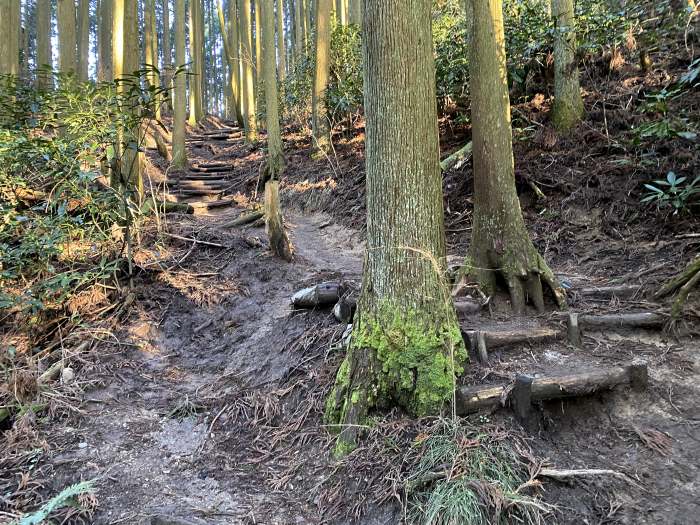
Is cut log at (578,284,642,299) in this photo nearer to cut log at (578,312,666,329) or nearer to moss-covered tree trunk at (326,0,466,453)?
cut log at (578,312,666,329)

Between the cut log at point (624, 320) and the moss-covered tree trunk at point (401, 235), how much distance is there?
135 centimetres

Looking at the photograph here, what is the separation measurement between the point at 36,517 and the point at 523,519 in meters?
2.54

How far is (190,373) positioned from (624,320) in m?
4.16

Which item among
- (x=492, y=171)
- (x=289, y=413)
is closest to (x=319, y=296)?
(x=289, y=413)

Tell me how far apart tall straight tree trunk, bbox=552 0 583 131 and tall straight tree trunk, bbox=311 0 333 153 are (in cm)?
549

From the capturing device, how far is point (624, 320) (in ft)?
12.6

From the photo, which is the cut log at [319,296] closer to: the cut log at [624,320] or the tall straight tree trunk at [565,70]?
the cut log at [624,320]

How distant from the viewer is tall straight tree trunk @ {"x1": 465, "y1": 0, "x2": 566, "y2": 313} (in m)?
4.36

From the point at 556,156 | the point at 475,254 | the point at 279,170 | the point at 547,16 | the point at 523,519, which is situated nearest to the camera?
the point at 523,519

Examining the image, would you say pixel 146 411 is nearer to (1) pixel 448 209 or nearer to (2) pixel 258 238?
(2) pixel 258 238

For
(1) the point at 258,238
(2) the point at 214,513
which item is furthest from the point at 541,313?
(1) the point at 258,238

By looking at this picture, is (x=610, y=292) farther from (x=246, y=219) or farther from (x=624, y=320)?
(x=246, y=219)

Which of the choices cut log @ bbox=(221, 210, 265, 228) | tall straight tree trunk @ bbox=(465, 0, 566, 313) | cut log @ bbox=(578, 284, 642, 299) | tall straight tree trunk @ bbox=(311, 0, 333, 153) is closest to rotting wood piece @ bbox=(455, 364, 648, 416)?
tall straight tree trunk @ bbox=(465, 0, 566, 313)

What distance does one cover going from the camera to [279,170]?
32.8 feet
